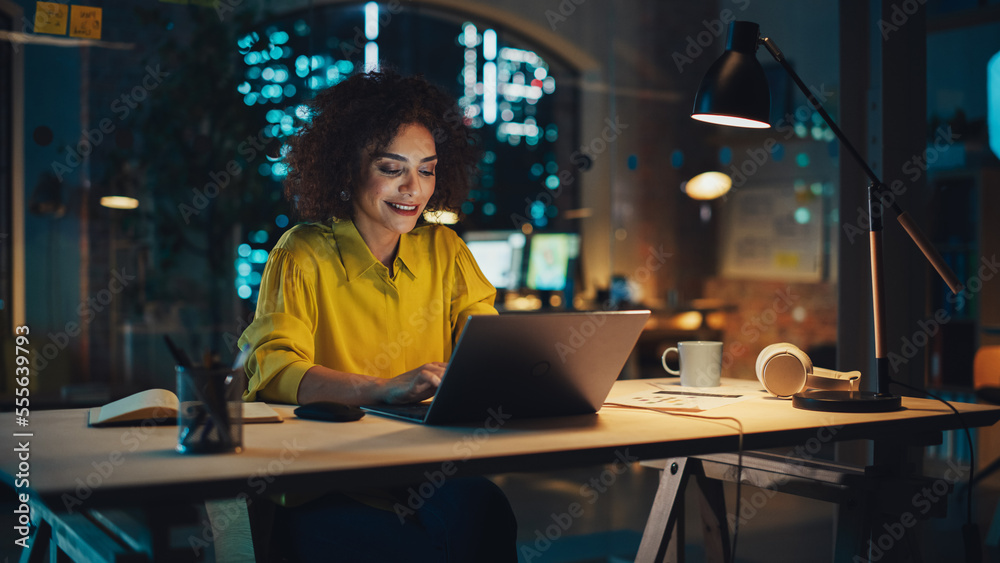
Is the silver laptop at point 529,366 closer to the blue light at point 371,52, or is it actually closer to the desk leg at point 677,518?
the desk leg at point 677,518

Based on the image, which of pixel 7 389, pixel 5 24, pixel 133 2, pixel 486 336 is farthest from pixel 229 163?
pixel 486 336

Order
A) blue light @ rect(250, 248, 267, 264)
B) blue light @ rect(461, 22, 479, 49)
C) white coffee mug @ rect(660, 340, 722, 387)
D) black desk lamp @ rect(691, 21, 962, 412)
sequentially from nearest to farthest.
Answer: black desk lamp @ rect(691, 21, 962, 412)
white coffee mug @ rect(660, 340, 722, 387)
blue light @ rect(250, 248, 267, 264)
blue light @ rect(461, 22, 479, 49)

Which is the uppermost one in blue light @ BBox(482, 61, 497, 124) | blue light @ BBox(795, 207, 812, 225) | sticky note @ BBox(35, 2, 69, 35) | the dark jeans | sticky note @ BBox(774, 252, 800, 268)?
blue light @ BBox(482, 61, 497, 124)

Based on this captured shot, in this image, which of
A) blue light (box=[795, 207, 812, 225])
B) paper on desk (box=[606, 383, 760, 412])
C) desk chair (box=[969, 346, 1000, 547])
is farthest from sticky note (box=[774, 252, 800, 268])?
paper on desk (box=[606, 383, 760, 412])

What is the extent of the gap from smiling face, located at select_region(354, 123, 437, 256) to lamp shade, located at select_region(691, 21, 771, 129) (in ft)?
1.85

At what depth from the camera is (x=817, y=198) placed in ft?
19.3

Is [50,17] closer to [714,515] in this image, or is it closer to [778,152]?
[714,515]

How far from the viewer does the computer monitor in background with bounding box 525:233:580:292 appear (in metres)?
5.72

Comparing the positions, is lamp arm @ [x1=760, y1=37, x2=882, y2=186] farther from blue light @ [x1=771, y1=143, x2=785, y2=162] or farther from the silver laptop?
blue light @ [x1=771, y1=143, x2=785, y2=162]

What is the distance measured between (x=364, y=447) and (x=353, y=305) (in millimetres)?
702

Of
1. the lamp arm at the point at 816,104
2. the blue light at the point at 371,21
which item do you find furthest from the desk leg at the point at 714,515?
the blue light at the point at 371,21

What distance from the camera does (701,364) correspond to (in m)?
1.79

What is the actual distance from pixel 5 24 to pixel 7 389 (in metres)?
1.50

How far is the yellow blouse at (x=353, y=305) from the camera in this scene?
5.21 ft
